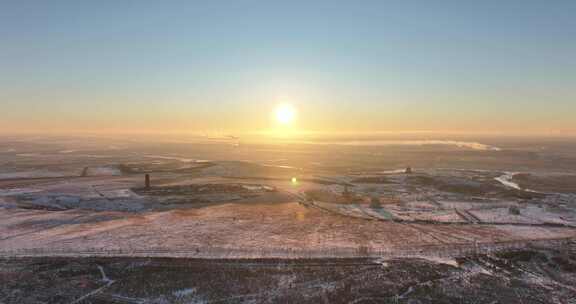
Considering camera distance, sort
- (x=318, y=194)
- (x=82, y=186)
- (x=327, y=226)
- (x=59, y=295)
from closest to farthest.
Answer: (x=59, y=295), (x=327, y=226), (x=318, y=194), (x=82, y=186)

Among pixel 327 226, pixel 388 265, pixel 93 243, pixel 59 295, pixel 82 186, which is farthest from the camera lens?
pixel 82 186

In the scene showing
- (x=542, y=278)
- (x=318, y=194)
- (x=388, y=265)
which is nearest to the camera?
(x=542, y=278)

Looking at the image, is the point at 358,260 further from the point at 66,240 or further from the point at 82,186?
the point at 82,186

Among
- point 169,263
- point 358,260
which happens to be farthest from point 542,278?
point 169,263

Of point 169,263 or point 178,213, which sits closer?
point 169,263

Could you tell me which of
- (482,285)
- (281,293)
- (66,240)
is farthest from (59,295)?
(482,285)

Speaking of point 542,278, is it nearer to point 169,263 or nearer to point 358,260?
point 358,260

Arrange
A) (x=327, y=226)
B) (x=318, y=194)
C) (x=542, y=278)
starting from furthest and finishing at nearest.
Answer: (x=318, y=194), (x=327, y=226), (x=542, y=278)

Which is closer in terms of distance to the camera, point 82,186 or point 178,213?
point 178,213
